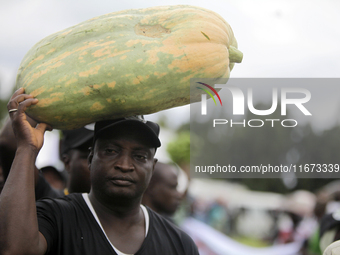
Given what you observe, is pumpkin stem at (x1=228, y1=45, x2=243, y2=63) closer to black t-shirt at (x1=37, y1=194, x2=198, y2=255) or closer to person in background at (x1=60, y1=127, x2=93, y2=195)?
black t-shirt at (x1=37, y1=194, x2=198, y2=255)

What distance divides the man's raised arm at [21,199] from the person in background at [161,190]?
9.32 ft

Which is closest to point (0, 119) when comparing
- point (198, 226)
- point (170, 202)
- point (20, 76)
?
point (198, 226)

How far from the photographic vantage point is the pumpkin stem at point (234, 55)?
1.95 meters

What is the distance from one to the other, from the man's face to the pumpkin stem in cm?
69

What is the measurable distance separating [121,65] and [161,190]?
307 centimetres

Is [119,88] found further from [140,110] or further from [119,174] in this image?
[119,174]

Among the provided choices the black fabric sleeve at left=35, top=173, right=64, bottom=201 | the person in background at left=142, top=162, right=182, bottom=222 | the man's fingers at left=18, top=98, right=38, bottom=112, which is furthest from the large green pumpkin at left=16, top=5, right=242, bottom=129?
the person in background at left=142, top=162, right=182, bottom=222

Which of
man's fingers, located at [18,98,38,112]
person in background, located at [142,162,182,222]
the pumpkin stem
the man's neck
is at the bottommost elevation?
person in background, located at [142,162,182,222]

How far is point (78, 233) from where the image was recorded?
181 cm

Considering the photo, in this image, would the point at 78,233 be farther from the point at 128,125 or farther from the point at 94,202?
the point at 128,125

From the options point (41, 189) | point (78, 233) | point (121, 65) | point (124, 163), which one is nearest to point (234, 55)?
point (121, 65)

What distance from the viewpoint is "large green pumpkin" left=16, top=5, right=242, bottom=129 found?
163 cm

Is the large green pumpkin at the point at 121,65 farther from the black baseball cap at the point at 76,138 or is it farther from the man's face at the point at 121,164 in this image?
the black baseball cap at the point at 76,138

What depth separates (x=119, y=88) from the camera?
164cm
